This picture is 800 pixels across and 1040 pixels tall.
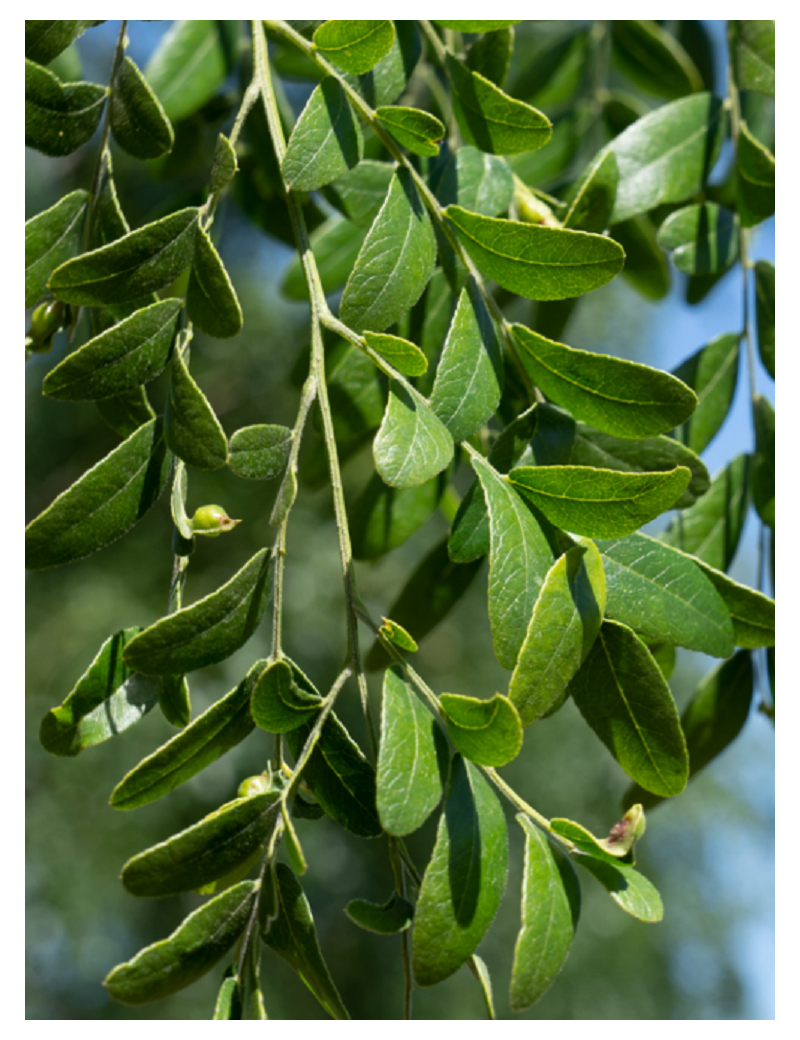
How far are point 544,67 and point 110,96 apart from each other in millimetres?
586

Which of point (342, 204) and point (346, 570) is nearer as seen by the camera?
point (346, 570)

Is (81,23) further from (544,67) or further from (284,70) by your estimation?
(544,67)

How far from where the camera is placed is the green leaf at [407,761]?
1.19ft

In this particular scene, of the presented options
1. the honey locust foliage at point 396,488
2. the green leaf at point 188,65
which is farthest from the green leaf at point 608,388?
the green leaf at point 188,65

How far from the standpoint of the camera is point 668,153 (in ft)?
2.21

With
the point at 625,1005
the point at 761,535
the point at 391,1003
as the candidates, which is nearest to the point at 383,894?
the point at 391,1003

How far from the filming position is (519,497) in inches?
17.2

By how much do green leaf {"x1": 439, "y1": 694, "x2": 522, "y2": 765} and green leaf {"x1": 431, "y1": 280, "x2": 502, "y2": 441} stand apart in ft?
0.46

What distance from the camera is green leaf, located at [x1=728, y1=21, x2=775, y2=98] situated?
698 mm

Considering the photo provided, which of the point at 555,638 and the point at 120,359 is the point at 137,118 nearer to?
the point at 120,359

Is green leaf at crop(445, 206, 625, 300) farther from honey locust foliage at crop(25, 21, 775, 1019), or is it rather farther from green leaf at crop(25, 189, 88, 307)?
green leaf at crop(25, 189, 88, 307)

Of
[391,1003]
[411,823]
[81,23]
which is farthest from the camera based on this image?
[391,1003]

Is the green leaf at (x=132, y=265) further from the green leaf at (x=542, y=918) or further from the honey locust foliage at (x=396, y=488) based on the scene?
the green leaf at (x=542, y=918)

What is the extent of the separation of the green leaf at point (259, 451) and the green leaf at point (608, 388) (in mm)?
150
